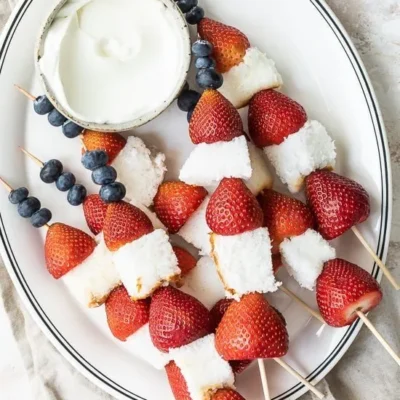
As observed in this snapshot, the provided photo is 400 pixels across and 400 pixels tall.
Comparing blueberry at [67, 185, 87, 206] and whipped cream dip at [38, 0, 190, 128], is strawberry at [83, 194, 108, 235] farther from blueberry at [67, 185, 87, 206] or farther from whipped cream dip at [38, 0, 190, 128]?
whipped cream dip at [38, 0, 190, 128]

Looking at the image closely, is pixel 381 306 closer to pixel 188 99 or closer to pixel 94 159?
pixel 188 99

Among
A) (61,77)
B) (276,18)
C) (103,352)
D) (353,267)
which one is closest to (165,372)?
(103,352)

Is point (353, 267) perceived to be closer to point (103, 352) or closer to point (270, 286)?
point (270, 286)

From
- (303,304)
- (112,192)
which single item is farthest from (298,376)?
(112,192)

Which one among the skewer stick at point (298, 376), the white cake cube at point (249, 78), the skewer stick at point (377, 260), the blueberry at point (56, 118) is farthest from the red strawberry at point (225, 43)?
the skewer stick at point (298, 376)

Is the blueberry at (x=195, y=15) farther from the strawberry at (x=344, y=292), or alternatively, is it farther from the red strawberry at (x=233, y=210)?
the strawberry at (x=344, y=292)
